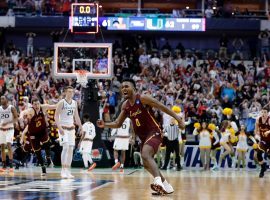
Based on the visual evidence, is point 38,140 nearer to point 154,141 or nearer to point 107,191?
point 107,191

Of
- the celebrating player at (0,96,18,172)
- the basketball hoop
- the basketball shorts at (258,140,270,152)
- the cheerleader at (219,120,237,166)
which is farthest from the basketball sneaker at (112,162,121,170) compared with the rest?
the basketball shorts at (258,140,270,152)

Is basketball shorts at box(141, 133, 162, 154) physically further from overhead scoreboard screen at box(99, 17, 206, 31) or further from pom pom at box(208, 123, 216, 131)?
overhead scoreboard screen at box(99, 17, 206, 31)

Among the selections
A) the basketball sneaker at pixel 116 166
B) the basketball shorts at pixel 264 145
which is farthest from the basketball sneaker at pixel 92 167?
the basketball shorts at pixel 264 145


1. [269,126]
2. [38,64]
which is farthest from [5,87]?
[269,126]

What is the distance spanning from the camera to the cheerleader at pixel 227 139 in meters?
26.9

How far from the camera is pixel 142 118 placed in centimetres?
1332

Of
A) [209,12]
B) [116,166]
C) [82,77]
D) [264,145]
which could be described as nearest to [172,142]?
[116,166]

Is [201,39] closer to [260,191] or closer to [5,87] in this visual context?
[5,87]

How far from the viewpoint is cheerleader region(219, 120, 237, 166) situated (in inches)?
1057

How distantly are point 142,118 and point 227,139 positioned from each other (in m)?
14.1

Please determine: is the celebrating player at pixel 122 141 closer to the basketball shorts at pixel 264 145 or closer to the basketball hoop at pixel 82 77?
the basketball hoop at pixel 82 77

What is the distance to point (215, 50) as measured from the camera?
44156 millimetres

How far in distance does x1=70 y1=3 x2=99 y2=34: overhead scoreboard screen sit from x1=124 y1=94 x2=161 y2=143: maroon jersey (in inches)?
508

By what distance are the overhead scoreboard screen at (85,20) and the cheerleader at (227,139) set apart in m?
6.33
